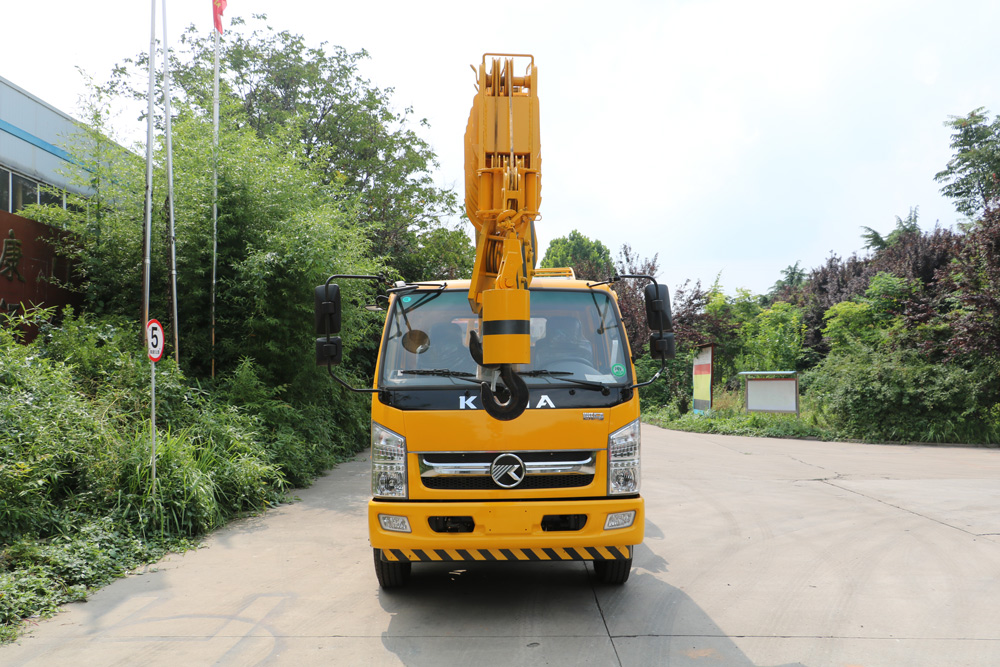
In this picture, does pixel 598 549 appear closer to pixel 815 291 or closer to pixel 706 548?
pixel 706 548

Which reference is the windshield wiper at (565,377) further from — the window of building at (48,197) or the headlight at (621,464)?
the window of building at (48,197)

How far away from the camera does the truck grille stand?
190 inches

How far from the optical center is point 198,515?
7.44 meters

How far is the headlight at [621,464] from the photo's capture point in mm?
4938

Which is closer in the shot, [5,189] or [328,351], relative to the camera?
[328,351]

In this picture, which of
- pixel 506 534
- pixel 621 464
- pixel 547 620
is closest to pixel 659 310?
pixel 621 464

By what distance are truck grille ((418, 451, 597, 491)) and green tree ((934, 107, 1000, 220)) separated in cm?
4452

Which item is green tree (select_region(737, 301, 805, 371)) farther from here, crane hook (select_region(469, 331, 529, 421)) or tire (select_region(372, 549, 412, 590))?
crane hook (select_region(469, 331, 529, 421))

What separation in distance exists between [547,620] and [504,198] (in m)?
2.91

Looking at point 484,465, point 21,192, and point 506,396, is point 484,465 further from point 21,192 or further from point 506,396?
point 21,192

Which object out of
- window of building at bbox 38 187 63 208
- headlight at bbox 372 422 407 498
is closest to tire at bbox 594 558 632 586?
headlight at bbox 372 422 407 498

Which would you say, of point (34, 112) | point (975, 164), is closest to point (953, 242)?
point (34, 112)

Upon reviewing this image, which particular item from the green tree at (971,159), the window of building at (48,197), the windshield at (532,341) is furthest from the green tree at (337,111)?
the green tree at (971,159)

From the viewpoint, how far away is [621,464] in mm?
4953
